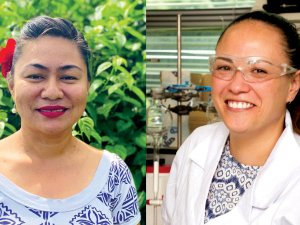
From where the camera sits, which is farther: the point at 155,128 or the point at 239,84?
the point at 155,128

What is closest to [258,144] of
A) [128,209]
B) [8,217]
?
[128,209]

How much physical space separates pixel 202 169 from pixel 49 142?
1.96ft

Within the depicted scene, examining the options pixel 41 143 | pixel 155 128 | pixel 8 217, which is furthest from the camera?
pixel 155 128

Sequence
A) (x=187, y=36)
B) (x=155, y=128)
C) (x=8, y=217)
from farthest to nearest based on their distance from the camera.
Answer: (x=187, y=36) < (x=155, y=128) < (x=8, y=217)

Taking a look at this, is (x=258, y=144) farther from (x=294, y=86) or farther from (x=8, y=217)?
(x=8, y=217)

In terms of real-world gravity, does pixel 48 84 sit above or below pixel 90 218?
above

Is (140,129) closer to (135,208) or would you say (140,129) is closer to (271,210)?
(135,208)

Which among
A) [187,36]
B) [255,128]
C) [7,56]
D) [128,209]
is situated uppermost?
[187,36]

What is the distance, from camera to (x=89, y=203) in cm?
132

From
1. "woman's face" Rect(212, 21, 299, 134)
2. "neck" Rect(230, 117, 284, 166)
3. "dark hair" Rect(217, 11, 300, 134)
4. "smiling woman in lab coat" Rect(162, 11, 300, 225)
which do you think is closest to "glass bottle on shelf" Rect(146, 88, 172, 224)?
"smiling woman in lab coat" Rect(162, 11, 300, 225)

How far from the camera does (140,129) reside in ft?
5.10

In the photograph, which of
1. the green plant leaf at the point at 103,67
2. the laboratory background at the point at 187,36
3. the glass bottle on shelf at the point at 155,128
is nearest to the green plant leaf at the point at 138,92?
the green plant leaf at the point at 103,67

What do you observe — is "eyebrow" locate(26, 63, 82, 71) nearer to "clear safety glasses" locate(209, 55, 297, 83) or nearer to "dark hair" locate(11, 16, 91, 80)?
"dark hair" locate(11, 16, 91, 80)

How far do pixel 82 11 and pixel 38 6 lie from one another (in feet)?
0.43
